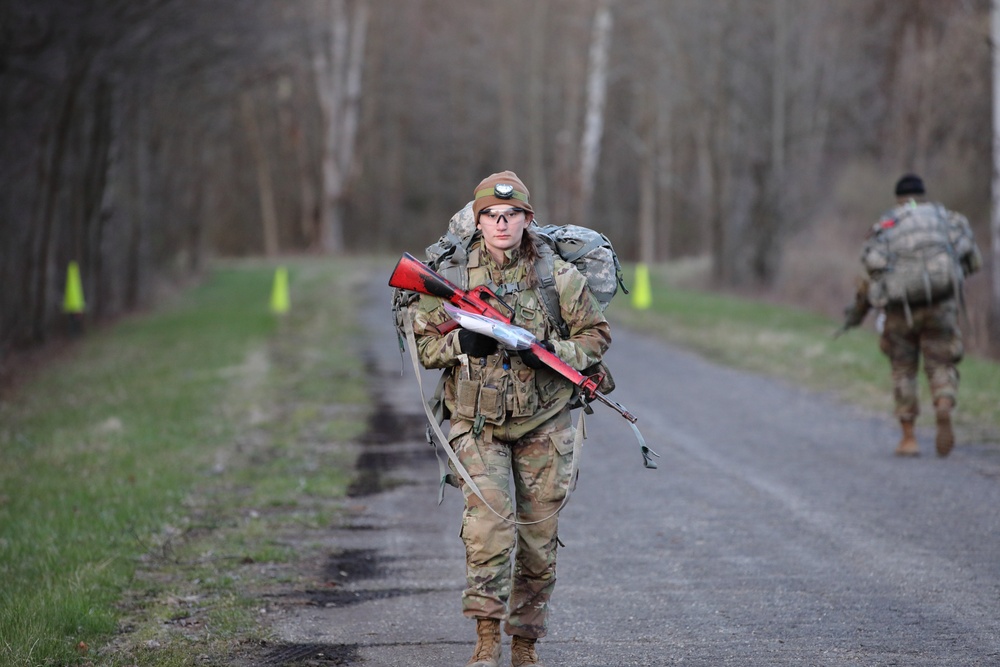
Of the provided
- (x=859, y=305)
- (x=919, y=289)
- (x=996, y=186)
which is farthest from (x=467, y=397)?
(x=996, y=186)

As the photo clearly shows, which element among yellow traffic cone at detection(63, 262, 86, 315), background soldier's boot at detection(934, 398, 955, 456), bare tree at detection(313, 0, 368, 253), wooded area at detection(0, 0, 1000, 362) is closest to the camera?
background soldier's boot at detection(934, 398, 955, 456)

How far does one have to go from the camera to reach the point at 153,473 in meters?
10.0

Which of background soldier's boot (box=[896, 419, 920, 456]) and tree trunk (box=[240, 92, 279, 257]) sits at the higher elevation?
tree trunk (box=[240, 92, 279, 257])

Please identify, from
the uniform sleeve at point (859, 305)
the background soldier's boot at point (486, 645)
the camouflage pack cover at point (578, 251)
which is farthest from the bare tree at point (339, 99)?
the background soldier's boot at point (486, 645)

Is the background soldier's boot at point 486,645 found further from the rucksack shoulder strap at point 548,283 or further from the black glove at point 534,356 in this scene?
the rucksack shoulder strap at point 548,283

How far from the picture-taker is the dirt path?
559 cm

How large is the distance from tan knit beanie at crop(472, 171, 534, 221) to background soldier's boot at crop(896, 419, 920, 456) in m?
6.23

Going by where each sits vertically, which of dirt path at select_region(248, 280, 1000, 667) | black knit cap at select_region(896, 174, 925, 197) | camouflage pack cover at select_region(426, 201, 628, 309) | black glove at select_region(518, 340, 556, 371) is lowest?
dirt path at select_region(248, 280, 1000, 667)

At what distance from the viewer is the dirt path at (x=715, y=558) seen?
18.4 ft

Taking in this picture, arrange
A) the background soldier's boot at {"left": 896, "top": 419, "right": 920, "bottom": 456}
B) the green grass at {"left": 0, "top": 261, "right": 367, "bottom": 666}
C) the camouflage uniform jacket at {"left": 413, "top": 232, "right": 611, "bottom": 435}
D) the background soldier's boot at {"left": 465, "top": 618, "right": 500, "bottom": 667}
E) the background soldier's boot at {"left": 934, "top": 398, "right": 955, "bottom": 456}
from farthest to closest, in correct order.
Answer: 1. the background soldier's boot at {"left": 896, "top": 419, "right": 920, "bottom": 456}
2. the background soldier's boot at {"left": 934, "top": 398, "right": 955, "bottom": 456}
3. the green grass at {"left": 0, "top": 261, "right": 367, "bottom": 666}
4. the camouflage uniform jacket at {"left": 413, "top": 232, "right": 611, "bottom": 435}
5. the background soldier's boot at {"left": 465, "top": 618, "right": 500, "bottom": 667}

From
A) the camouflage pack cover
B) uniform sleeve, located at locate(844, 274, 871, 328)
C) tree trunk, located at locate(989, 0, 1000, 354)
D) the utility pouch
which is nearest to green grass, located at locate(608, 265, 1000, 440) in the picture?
tree trunk, located at locate(989, 0, 1000, 354)

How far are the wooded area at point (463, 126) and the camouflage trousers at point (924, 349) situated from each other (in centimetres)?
747

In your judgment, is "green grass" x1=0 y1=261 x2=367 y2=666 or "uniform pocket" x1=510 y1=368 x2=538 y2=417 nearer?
"uniform pocket" x1=510 y1=368 x2=538 y2=417

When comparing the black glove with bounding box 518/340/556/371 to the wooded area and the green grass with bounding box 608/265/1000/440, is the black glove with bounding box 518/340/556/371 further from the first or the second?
the wooded area
